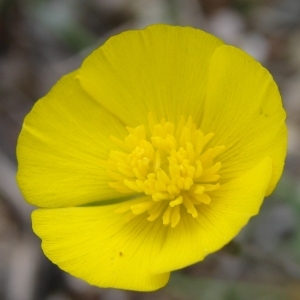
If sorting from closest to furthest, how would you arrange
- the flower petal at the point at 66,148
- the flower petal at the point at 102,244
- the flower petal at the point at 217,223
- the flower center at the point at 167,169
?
1. the flower petal at the point at 217,223
2. the flower petal at the point at 102,244
3. the flower center at the point at 167,169
4. the flower petal at the point at 66,148

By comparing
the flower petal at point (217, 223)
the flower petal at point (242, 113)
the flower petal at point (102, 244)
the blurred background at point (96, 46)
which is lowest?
the blurred background at point (96, 46)

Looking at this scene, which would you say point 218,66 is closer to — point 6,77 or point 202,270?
point 202,270

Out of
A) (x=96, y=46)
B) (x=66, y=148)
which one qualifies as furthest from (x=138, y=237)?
(x=96, y=46)

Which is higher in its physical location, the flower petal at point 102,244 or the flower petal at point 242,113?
the flower petal at point 242,113

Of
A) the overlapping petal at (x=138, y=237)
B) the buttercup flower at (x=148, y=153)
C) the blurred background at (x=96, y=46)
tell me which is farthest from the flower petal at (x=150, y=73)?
the blurred background at (x=96, y=46)

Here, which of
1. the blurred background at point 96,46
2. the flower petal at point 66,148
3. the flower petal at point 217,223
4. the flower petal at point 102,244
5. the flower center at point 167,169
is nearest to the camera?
the flower petal at point 217,223

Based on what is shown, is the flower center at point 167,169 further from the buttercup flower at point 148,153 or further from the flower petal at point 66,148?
the flower petal at point 66,148

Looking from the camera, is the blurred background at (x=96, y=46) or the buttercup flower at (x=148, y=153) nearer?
the buttercup flower at (x=148, y=153)

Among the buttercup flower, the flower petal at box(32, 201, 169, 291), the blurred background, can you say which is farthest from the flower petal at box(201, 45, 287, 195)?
the blurred background
